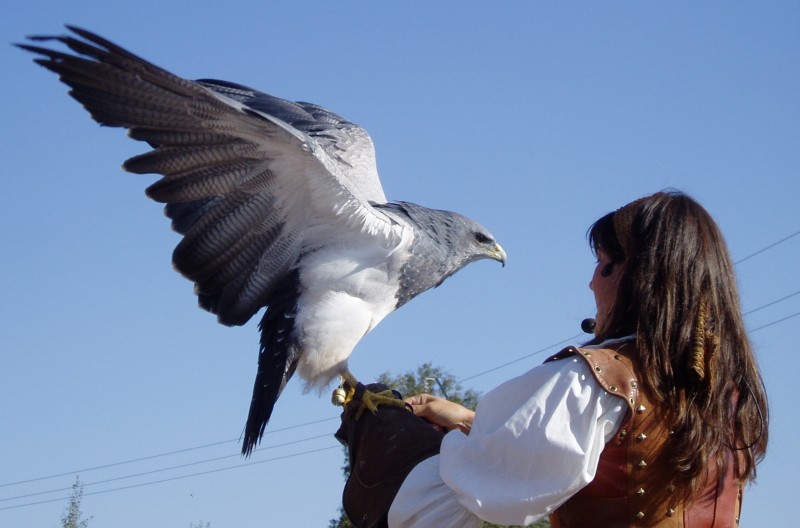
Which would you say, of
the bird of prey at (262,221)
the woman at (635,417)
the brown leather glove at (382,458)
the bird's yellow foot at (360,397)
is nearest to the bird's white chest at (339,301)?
the bird of prey at (262,221)

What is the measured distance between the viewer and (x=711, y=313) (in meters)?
2.41

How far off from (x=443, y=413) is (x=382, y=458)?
0.48 metres

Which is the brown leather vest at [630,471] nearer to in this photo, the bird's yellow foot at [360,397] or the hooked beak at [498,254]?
the bird's yellow foot at [360,397]

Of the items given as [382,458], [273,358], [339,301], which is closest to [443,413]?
[382,458]

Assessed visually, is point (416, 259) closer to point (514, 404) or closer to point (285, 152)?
point (285, 152)

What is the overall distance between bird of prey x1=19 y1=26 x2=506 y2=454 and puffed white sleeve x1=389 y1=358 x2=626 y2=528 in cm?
201

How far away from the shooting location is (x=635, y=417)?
223 cm

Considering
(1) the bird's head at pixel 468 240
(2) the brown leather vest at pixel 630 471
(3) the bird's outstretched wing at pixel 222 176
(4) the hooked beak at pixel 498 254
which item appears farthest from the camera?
(4) the hooked beak at pixel 498 254

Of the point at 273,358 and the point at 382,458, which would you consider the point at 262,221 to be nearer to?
the point at 273,358

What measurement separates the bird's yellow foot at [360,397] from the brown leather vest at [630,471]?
A: 3.17 feet

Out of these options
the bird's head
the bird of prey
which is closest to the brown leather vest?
the bird of prey

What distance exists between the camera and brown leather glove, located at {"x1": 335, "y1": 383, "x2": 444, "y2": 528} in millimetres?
2676

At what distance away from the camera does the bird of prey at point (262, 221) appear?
13.1 feet

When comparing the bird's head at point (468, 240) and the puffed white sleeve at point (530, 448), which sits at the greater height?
the bird's head at point (468, 240)
